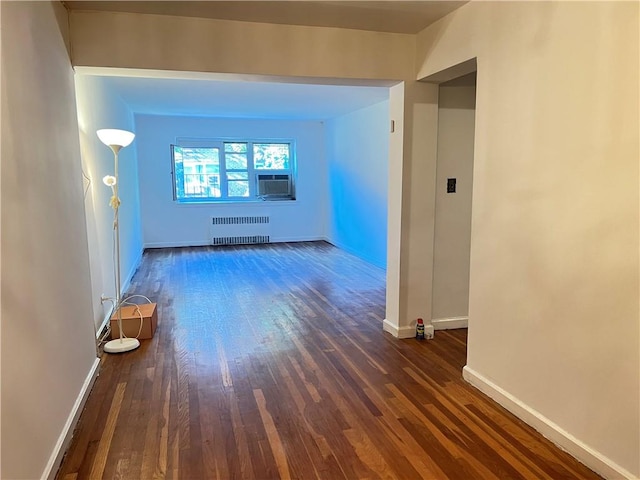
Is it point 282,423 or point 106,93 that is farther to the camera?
point 106,93

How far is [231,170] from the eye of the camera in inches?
334

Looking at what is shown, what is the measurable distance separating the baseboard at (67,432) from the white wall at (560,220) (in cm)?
223

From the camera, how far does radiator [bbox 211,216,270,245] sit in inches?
329

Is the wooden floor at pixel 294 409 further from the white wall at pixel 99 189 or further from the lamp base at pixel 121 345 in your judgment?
the white wall at pixel 99 189

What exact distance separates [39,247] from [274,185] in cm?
694

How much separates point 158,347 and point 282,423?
1.46m

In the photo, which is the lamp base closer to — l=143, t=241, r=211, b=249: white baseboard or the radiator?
l=143, t=241, r=211, b=249: white baseboard

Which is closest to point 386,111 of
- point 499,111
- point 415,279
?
point 415,279

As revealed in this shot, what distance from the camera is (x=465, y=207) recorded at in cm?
360

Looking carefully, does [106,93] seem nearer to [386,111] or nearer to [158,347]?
[158,347]

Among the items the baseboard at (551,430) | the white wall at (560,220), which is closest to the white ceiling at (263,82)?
the white wall at (560,220)

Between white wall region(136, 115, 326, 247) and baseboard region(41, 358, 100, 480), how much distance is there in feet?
18.4

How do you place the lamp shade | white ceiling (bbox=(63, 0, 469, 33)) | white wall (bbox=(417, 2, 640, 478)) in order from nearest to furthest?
1. white wall (bbox=(417, 2, 640, 478))
2. white ceiling (bbox=(63, 0, 469, 33))
3. the lamp shade

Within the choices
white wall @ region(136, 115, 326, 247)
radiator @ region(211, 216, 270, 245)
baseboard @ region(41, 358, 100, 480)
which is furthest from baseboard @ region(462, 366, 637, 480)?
white wall @ region(136, 115, 326, 247)
